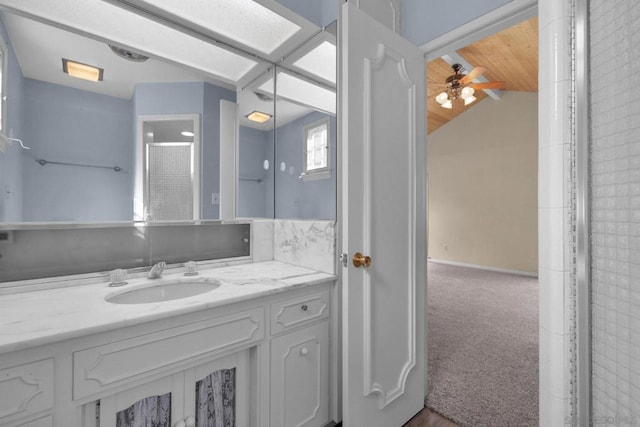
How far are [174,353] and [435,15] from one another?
2.00 meters

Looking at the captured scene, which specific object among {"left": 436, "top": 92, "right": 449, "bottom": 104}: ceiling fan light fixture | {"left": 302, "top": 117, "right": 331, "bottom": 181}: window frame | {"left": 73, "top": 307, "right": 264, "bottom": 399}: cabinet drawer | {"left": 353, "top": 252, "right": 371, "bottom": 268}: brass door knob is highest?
{"left": 436, "top": 92, "right": 449, "bottom": 104}: ceiling fan light fixture

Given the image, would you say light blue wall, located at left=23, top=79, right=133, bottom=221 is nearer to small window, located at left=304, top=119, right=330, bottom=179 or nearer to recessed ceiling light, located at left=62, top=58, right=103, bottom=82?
recessed ceiling light, located at left=62, top=58, right=103, bottom=82

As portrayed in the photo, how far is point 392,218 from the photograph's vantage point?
1394mm

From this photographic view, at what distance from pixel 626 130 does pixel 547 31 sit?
329mm

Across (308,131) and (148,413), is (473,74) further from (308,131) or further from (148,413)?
(148,413)

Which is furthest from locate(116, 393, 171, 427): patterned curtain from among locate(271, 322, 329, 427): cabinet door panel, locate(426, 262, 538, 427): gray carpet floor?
locate(426, 262, 538, 427): gray carpet floor

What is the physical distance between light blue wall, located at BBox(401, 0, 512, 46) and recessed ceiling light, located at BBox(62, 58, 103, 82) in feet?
5.30

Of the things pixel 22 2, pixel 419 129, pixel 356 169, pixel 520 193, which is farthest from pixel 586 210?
pixel 520 193

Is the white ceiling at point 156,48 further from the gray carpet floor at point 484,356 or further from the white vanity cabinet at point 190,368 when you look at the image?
the gray carpet floor at point 484,356

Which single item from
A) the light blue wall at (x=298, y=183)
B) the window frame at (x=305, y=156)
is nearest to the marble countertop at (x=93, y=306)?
the light blue wall at (x=298, y=183)

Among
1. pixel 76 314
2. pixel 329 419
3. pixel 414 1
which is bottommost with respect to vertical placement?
pixel 329 419

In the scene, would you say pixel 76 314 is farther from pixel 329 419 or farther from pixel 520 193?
pixel 520 193

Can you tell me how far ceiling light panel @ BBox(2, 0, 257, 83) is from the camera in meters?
1.18

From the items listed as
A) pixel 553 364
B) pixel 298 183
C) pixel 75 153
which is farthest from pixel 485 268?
pixel 75 153
